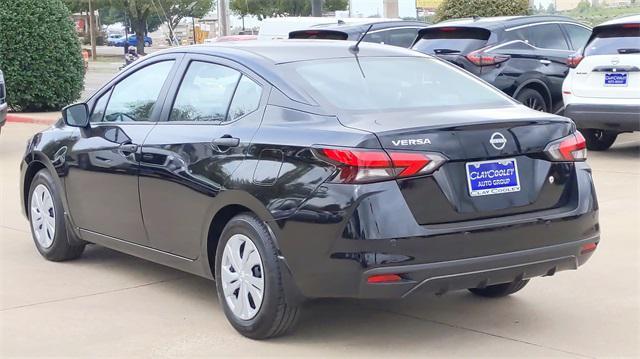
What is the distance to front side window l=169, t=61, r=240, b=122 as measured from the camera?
5.81 m

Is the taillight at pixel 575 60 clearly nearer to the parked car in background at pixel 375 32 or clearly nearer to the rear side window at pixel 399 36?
the parked car in background at pixel 375 32

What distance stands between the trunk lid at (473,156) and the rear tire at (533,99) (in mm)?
8692

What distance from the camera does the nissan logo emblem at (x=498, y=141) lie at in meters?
5.08

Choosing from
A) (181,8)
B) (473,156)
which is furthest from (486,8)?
(181,8)

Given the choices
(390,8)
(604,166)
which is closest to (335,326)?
(604,166)

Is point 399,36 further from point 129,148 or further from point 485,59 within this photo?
point 129,148

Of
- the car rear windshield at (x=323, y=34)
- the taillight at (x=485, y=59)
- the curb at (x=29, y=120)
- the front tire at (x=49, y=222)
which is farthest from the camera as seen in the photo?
the curb at (x=29, y=120)

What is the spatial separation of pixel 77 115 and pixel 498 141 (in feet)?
10.1

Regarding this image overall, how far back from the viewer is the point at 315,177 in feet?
16.3

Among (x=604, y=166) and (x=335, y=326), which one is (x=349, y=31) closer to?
(x=604, y=166)

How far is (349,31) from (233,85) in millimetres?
10098

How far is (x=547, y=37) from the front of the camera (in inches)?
572

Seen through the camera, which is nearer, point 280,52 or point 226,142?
point 226,142

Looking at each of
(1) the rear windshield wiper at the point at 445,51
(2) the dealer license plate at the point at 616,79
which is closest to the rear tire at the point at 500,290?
(2) the dealer license plate at the point at 616,79
